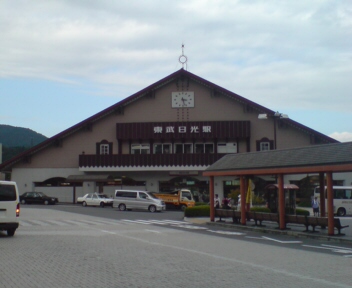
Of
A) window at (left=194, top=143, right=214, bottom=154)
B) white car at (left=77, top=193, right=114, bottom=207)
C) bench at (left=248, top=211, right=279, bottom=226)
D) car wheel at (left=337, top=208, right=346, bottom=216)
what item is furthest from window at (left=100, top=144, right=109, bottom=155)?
bench at (left=248, top=211, right=279, bottom=226)

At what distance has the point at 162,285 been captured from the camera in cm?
1064

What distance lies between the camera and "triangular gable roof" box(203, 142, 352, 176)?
21.7m

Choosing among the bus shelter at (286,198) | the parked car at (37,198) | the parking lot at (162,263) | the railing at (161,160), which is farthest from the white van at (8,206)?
the railing at (161,160)

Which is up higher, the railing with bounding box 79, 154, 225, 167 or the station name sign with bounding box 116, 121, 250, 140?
the station name sign with bounding box 116, 121, 250, 140

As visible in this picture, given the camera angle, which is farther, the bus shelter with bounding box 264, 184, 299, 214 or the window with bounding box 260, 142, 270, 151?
the window with bounding box 260, 142, 270, 151

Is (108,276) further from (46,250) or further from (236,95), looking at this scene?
(236,95)

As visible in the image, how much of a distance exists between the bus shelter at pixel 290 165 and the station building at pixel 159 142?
27255mm

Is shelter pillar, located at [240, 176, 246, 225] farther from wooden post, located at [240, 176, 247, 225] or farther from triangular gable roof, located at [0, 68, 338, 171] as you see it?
triangular gable roof, located at [0, 68, 338, 171]

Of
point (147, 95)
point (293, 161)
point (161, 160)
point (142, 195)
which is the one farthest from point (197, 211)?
point (147, 95)

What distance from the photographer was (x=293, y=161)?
24516 millimetres

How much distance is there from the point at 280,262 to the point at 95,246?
6366 mm

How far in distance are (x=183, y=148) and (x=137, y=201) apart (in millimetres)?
15022

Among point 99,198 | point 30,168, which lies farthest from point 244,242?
point 30,168

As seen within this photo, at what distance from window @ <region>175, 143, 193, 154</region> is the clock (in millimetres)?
4164
